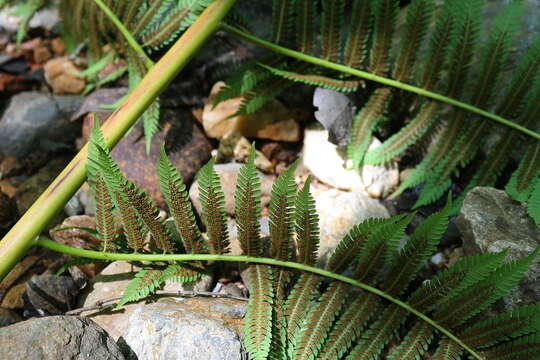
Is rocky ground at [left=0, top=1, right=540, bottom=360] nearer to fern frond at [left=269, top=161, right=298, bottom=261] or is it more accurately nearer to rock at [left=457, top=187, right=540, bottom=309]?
rock at [left=457, top=187, right=540, bottom=309]

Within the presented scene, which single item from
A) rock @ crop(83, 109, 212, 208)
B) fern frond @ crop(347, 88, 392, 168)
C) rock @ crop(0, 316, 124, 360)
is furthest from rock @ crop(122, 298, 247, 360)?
Result: fern frond @ crop(347, 88, 392, 168)

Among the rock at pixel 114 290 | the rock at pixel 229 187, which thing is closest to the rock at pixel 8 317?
the rock at pixel 114 290

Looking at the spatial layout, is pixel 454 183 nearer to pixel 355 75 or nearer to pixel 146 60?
pixel 355 75

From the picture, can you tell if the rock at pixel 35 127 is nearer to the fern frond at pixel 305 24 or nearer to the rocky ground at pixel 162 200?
the rocky ground at pixel 162 200

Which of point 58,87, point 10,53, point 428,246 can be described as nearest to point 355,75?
point 428,246

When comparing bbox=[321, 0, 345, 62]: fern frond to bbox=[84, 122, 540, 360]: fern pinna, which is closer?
bbox=[84, 122, 540, 360]: fern pinna

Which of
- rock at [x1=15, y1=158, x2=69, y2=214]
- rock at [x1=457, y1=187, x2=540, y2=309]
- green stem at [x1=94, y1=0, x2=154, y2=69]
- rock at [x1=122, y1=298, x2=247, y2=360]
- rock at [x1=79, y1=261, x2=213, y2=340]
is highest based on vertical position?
green stem at [x1=94, y1=0, x2=154, y2=69]
